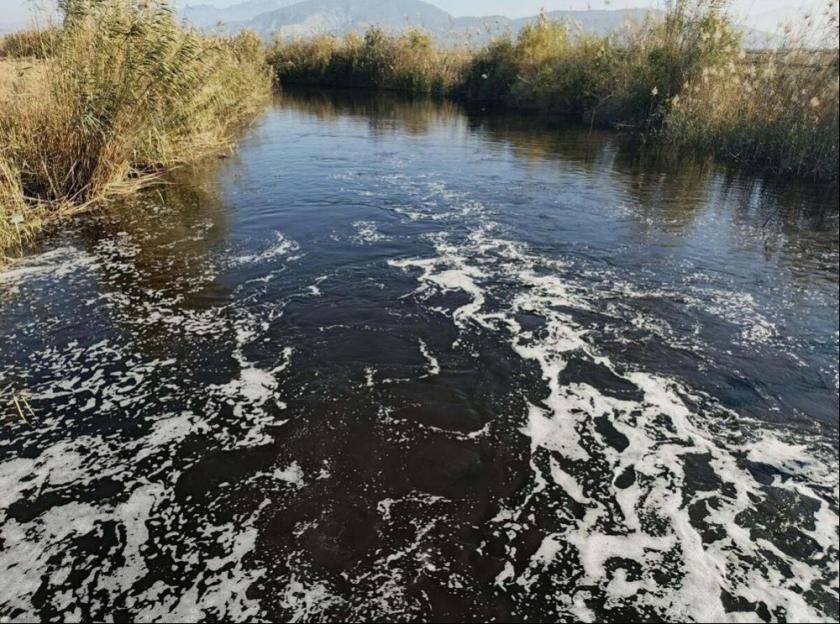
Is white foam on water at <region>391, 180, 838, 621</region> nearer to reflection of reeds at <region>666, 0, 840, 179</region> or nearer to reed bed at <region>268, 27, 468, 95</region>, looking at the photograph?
reflection of reeds at <region>666, 0, 840, 179</region>

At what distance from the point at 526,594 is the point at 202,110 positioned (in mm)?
13871

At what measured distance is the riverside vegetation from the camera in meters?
8.81

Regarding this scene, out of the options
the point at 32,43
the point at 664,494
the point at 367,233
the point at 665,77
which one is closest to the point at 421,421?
the point at 664,494

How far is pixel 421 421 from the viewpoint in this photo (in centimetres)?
433

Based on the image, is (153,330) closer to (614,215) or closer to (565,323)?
(565,323)

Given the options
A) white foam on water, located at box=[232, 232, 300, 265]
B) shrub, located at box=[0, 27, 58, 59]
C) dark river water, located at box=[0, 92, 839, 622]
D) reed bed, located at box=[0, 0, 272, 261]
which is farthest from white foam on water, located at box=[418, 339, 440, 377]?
shrub, located at box=[0, 27, 58, 59]

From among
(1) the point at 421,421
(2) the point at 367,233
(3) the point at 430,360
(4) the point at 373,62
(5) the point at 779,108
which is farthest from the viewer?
(4) the point at 373,62

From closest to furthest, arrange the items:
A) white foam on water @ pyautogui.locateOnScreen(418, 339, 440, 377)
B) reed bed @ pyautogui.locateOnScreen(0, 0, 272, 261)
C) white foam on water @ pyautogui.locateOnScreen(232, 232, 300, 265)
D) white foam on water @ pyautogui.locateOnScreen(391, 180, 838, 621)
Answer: white foam on water @ pyautogui.locateOnScreen(391, 180, 838, 621) < white foam on water @ pyautogui.locateOnScreen(418, 339, 440, 377) < white foam on water @ pyautogui.locateOnScreen(232, 232, 300, 265) < reed bed @ pyautogui.locateOnScreen(0, 0, 272, 261)

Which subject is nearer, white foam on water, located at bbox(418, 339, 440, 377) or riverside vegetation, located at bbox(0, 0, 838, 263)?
white foam on water, located at bbox(418, 339, 440, 377)

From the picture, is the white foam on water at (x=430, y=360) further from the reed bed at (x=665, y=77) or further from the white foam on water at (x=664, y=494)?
the reed bed at (x=665, y=77)

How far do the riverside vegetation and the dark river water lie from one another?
1429mm

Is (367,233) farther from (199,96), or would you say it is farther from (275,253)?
(199,96)

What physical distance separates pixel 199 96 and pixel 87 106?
13.4 ft

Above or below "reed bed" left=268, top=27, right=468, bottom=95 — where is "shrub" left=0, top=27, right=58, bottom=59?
below
